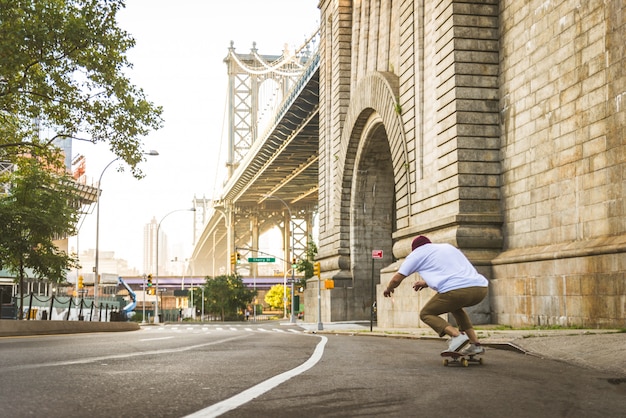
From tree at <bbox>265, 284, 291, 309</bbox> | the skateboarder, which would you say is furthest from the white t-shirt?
tree at <bbox>265, 284, 291, 309</bbox>

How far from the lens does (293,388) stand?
575 centimetres

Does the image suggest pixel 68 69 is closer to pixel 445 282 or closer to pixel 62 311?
pixel 445 282

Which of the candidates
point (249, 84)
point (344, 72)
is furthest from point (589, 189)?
point (249, 84)

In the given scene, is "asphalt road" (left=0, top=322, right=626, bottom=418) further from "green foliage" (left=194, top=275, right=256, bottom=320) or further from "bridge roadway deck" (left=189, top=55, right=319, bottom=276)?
"green foliage" (left=194, top=275, right=256, bottom=320)

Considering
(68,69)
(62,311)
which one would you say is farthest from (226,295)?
(68,69)

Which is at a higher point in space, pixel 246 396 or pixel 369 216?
pixel 369 216

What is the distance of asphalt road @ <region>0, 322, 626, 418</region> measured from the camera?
468 centimetres

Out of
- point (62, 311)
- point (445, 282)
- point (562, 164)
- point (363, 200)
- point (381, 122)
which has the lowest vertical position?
point (62, 311)

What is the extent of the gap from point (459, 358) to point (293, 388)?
290cm

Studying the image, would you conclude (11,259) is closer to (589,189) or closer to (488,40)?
(488,40)

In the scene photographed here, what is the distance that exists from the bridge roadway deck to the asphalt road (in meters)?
39.3

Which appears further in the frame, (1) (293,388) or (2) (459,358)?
(2) (459,358)

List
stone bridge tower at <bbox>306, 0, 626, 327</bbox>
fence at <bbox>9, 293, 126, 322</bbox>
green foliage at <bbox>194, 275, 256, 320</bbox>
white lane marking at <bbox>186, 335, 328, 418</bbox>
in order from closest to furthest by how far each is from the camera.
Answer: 1. white lane marking at <bbox>186, 335, 328, 418</bbox>
2. stone bridge tower at <bbox>306, 0, 626, 327</bbox>
3. fence at <bbox>9, 293, 126, 322</bbox>
4. green foliage at <bbox>194, 275, 256, 320</bbox>

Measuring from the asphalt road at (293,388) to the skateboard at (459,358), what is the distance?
0.40 ft
